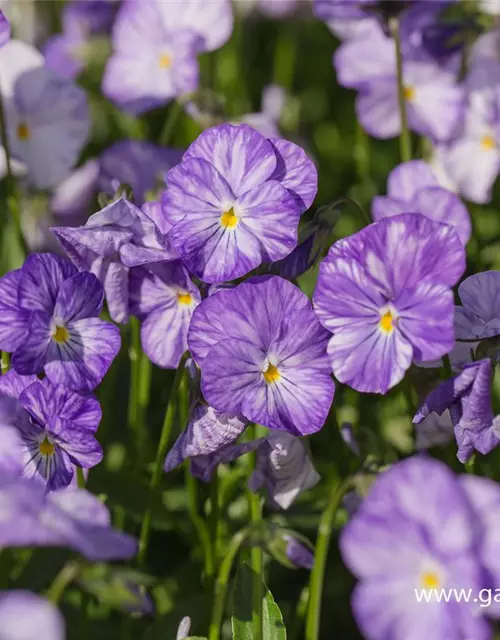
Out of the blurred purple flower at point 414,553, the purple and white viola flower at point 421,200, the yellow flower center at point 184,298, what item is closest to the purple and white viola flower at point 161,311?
the yellow flower center at point 184,298

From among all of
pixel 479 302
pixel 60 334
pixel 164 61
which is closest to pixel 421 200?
pixel 479 302

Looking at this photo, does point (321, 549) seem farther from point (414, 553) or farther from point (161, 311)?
point (161, 311)

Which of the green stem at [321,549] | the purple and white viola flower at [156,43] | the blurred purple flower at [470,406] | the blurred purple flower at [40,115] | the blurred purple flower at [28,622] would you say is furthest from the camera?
the purple and white viola flower at [156,43]

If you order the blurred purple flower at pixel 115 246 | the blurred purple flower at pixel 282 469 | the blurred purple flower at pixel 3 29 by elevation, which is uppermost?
the blurred purple flower at pixel 3 29

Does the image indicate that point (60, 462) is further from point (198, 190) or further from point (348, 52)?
point (348, 52)

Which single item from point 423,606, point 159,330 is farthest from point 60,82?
point 423,606

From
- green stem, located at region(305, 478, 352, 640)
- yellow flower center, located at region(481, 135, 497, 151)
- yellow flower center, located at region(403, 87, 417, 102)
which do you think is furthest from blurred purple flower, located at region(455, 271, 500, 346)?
yellow flower center, located at region(403, 87, 417, 102)

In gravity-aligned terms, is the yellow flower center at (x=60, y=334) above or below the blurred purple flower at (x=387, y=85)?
below

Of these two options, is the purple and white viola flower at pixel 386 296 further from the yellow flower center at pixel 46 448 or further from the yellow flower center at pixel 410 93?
the yellow flower center at pixel 410 93
